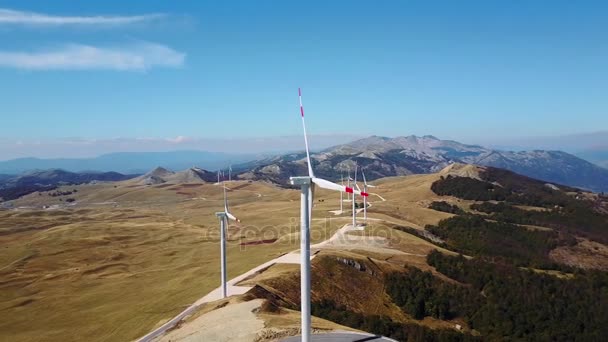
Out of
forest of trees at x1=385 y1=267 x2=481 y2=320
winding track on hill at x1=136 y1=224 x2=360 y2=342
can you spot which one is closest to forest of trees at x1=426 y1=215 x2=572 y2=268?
forest of trees at x1=385 y1=267 x2=481 y2=320

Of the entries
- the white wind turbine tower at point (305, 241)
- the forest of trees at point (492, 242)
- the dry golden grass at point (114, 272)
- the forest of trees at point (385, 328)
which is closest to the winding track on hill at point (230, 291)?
the dry golden grass at point (114, 272)

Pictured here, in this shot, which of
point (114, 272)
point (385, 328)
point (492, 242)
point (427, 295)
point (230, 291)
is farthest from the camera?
point (492, 242)

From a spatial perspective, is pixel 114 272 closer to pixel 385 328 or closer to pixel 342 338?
pixel 385 328

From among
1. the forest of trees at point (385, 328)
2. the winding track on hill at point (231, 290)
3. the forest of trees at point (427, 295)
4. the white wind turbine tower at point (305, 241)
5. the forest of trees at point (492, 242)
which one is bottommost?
the forest of trees at point (492, 242)

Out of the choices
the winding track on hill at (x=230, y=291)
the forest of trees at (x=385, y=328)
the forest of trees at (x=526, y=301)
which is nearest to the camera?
the winding track on hill at (x=230, y=291)

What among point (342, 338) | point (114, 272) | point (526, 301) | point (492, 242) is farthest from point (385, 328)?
point (492, 242)

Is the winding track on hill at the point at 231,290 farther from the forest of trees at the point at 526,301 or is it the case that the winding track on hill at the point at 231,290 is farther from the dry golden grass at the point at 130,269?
the forest of trees at the point at 526,301

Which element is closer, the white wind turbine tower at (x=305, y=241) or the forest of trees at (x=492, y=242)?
the white wind turbine tower at (x=305, y=241)

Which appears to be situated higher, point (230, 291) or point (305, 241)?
point (305, 241)

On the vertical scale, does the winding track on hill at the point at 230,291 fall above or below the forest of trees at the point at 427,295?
above

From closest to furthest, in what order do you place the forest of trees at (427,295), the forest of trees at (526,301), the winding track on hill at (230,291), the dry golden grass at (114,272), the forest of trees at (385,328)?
the winding track on hill at (230,291), the forest of trees at (385,328), the dry golden grass at (114,272), the forest of trees at (427,295), the forest of trees at (526,301)

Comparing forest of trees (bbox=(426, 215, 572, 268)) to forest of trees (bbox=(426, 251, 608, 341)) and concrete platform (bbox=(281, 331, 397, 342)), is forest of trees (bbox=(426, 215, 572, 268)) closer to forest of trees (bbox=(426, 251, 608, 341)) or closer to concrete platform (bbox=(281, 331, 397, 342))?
forest of trees (bbox=(426, 251, 608, 341))
